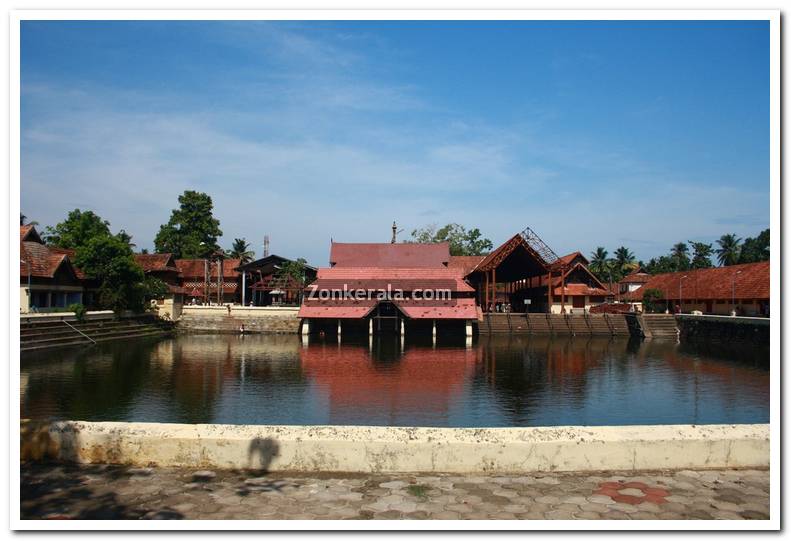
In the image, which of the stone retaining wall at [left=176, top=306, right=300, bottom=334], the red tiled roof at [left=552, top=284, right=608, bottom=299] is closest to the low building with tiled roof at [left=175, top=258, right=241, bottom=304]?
the stone retaining wall at [left=176, top=306, right=300, bottom=334]

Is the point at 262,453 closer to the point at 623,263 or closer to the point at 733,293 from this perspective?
the point at 733,293

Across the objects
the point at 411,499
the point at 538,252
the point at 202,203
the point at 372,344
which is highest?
the point at 202,203

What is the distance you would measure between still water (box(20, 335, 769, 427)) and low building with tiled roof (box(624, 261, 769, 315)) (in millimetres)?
7758

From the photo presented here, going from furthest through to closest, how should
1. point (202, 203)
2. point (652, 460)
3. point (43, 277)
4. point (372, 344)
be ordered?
1. point (202, 203)
2. point (372, 344)
3. point (43, 277)
4. point (652, 460)

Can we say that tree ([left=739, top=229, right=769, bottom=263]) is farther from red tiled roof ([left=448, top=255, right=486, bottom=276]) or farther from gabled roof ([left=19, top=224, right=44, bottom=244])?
gabled roof ([left=19, top=224, right=44, bottom=244])

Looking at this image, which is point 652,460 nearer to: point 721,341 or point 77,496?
point 77,496

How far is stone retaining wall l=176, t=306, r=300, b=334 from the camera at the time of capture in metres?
42.2

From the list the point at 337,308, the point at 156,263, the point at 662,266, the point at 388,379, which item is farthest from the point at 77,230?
the point at 662,266

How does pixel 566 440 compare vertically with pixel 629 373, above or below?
above

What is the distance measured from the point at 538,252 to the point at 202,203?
43651 mm

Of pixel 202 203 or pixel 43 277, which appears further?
pixel 202 203

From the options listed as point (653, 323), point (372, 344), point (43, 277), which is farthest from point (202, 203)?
point (653, 323)

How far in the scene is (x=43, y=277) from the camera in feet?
108

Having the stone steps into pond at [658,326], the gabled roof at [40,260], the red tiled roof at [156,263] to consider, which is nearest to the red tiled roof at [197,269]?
the red tiled roof at [156,263]
